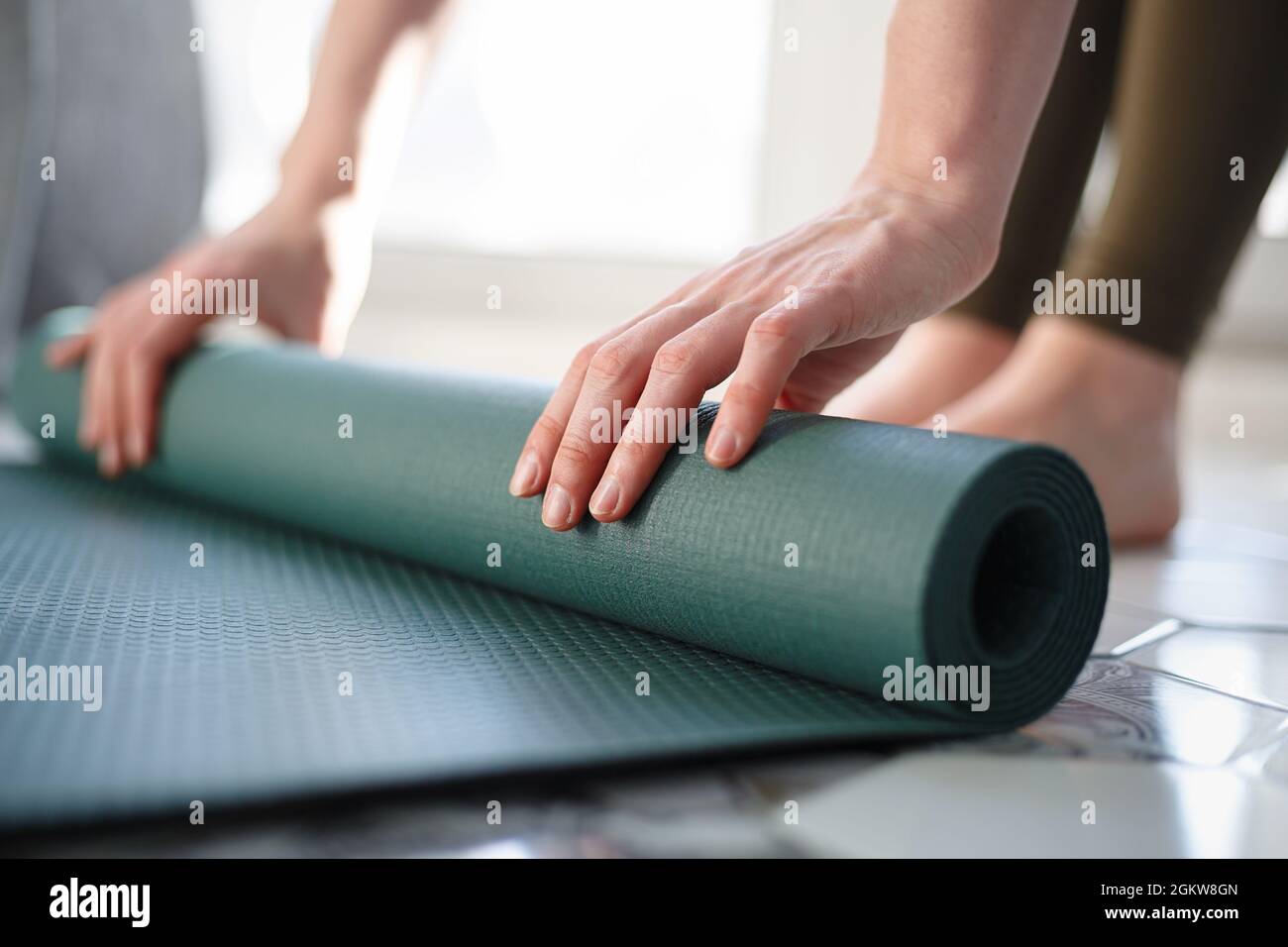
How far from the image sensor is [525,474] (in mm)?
977

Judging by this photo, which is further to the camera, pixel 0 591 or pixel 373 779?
pixel 0 591

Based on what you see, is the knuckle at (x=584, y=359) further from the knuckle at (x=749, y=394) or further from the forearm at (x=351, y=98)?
the forearm at (x=351, y=98)

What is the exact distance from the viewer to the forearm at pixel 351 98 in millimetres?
1763

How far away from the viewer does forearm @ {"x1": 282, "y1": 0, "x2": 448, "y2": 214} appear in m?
1.76

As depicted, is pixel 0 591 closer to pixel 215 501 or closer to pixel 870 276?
pixel 215 501

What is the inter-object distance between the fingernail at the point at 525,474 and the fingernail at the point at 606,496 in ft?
0.25

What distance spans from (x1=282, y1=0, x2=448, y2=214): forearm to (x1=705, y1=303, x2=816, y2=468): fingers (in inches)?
41.9

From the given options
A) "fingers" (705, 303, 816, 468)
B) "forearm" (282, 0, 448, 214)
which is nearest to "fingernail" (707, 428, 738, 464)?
"fingers" (705, 303, 816, 468)

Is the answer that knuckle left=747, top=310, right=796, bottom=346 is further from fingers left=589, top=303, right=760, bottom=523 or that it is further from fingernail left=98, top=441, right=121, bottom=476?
→ fingernail left=98, top=441, right=121, bottom=476

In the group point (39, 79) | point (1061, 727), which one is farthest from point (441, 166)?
point (1061, 727)

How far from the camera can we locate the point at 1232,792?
2.33 feet

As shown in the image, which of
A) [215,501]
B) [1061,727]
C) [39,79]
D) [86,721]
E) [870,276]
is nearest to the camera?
[86,721]

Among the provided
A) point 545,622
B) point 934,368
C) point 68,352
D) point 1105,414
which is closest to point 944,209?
point 545,622

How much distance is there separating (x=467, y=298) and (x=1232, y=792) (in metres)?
3.42
